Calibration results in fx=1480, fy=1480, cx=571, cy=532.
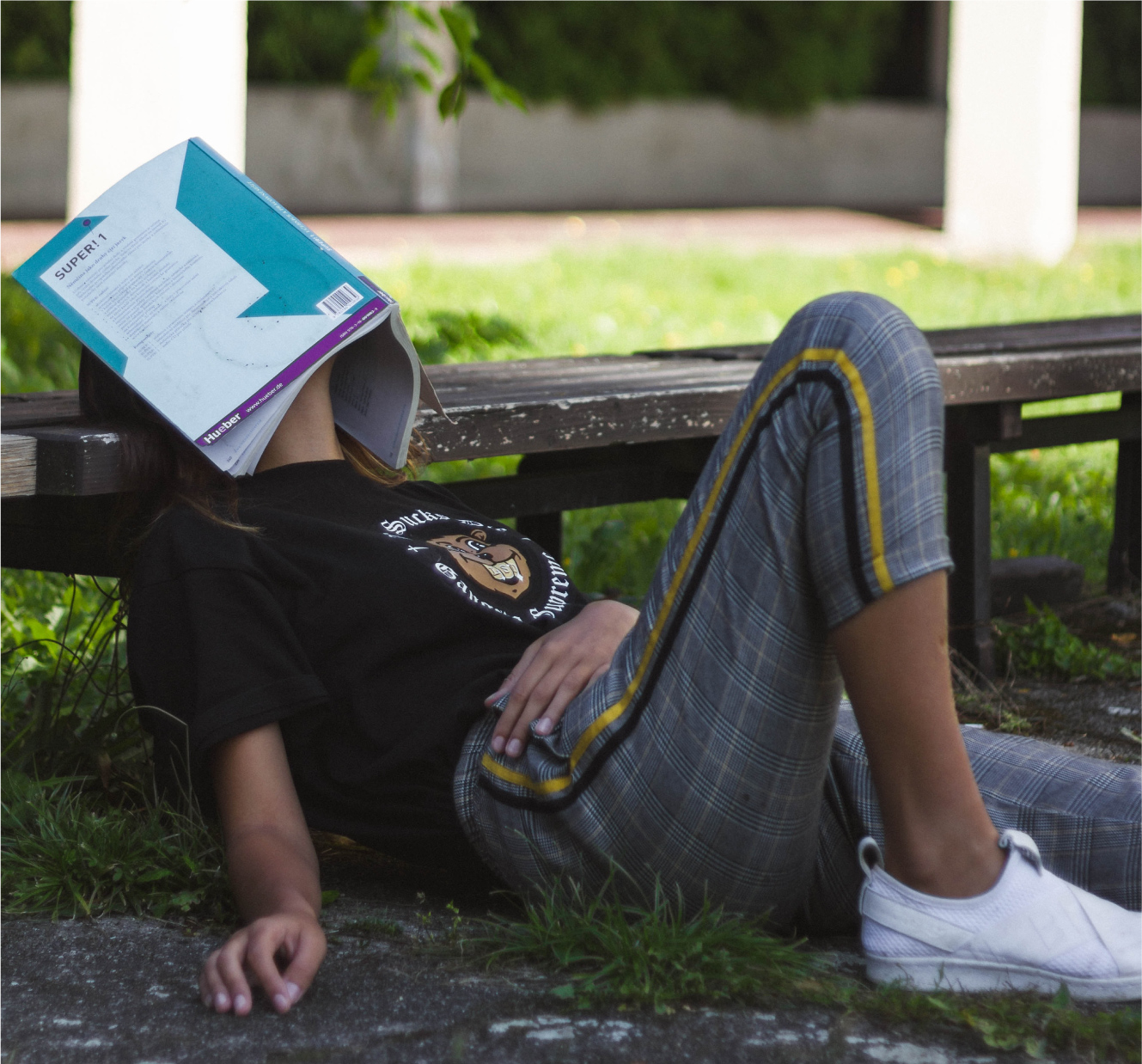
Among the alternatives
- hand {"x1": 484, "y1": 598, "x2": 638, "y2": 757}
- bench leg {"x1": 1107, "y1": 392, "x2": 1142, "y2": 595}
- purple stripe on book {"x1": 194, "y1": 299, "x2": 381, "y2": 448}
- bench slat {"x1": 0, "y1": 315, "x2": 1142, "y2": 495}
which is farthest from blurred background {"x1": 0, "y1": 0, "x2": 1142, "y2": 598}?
hand {"x1": 484, "y1": 598, "x2": 638, "y2": 757}

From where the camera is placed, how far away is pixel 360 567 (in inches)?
69.2

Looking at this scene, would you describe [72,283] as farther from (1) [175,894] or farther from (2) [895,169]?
(2) [895,169]

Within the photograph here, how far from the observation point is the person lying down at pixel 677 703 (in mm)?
1409

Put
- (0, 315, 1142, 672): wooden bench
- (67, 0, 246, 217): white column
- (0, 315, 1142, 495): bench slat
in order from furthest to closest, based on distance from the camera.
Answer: (67, 0, 246, 217): white column, (0, 315, 1142, 672): wooden bench, (0, 315, 1142, 495): bench slat

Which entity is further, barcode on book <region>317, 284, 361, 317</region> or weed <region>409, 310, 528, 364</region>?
weed <region>409, 310, 528, 364</region>

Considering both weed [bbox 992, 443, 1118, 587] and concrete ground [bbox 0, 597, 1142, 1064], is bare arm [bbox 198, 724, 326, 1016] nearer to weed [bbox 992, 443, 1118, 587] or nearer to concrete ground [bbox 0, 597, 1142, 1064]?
concrete ground [bbox 0, 597, 1142, 1064]

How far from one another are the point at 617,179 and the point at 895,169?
3.91m

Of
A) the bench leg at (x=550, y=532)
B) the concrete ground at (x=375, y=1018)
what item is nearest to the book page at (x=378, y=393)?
the concrete ground at (x=375, y=1018)

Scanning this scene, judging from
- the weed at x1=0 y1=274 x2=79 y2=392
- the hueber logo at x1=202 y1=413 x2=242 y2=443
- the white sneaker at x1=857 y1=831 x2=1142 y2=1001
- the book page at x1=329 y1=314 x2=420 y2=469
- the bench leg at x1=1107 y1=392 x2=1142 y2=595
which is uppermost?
the weed at x1=0 y1=274 x2=79 y2=392

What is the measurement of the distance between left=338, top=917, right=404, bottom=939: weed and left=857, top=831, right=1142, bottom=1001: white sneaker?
21.8 inches

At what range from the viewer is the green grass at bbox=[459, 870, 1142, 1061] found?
4.67ft

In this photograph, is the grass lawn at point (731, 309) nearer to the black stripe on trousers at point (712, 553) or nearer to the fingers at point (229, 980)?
the black stripe on trousers at point (712, 553)

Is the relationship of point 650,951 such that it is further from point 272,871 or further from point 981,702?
point 981,702

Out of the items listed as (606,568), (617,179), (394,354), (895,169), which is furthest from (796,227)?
(394,354)
